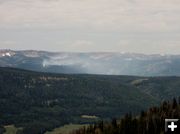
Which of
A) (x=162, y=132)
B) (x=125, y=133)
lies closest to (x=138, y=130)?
(x=125, y=133)

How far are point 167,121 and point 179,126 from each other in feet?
36.9

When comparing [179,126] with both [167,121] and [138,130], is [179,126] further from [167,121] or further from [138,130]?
[138,130]

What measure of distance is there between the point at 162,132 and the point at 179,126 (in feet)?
24.4

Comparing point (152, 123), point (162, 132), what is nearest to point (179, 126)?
point (162, 132)

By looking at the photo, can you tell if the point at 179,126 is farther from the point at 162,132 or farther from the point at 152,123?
the point at 152,123

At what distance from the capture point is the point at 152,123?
19688 centimetres

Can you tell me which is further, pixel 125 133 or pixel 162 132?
pixel 125 133

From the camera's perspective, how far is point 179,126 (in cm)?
17588

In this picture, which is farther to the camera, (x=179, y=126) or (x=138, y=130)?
(x=138, y=130)

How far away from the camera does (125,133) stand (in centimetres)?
19988

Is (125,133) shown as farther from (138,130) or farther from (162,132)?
(162,132)

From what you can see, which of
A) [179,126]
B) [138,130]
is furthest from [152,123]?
[179,126]

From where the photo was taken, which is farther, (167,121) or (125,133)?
(125,133)

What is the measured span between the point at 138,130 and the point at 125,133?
17.4 ft
